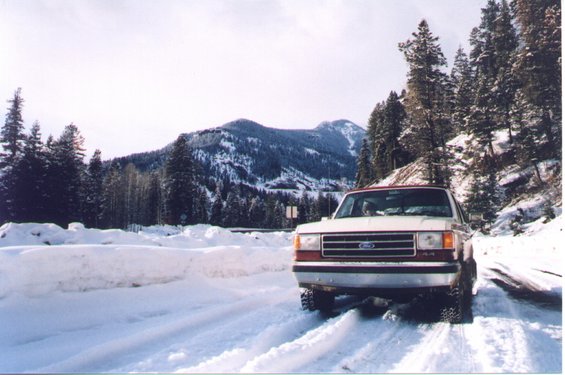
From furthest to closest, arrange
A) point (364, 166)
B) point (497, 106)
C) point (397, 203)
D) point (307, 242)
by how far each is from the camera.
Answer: point (364, 166)
point (497, 106)
point (397, 203)
point (307, 242)

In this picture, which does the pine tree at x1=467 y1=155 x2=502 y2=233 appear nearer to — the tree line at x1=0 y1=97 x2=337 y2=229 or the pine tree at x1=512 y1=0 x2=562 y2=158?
the pine tree at x1=512 y1=0 x2=562 y2=158

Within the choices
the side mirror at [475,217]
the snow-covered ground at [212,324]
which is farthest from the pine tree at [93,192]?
the side mirror at [475,217]

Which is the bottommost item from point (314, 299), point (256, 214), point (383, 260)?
point (314, 299)

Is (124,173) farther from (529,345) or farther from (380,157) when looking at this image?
(529,345)

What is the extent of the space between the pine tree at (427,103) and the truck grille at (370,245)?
22072 millimetres

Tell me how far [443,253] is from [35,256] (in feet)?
16.9

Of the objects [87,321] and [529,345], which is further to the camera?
[87,321]

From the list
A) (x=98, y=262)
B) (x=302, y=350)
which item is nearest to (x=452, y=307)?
(x=302, y=350)

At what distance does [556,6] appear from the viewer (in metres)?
26.9

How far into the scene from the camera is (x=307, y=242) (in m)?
5.07

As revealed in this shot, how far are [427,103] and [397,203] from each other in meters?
22.2

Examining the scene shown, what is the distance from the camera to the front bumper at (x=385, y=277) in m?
4.25

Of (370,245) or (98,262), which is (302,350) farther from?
(98,262)

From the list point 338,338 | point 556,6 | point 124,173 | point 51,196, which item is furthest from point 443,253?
point 124,173
